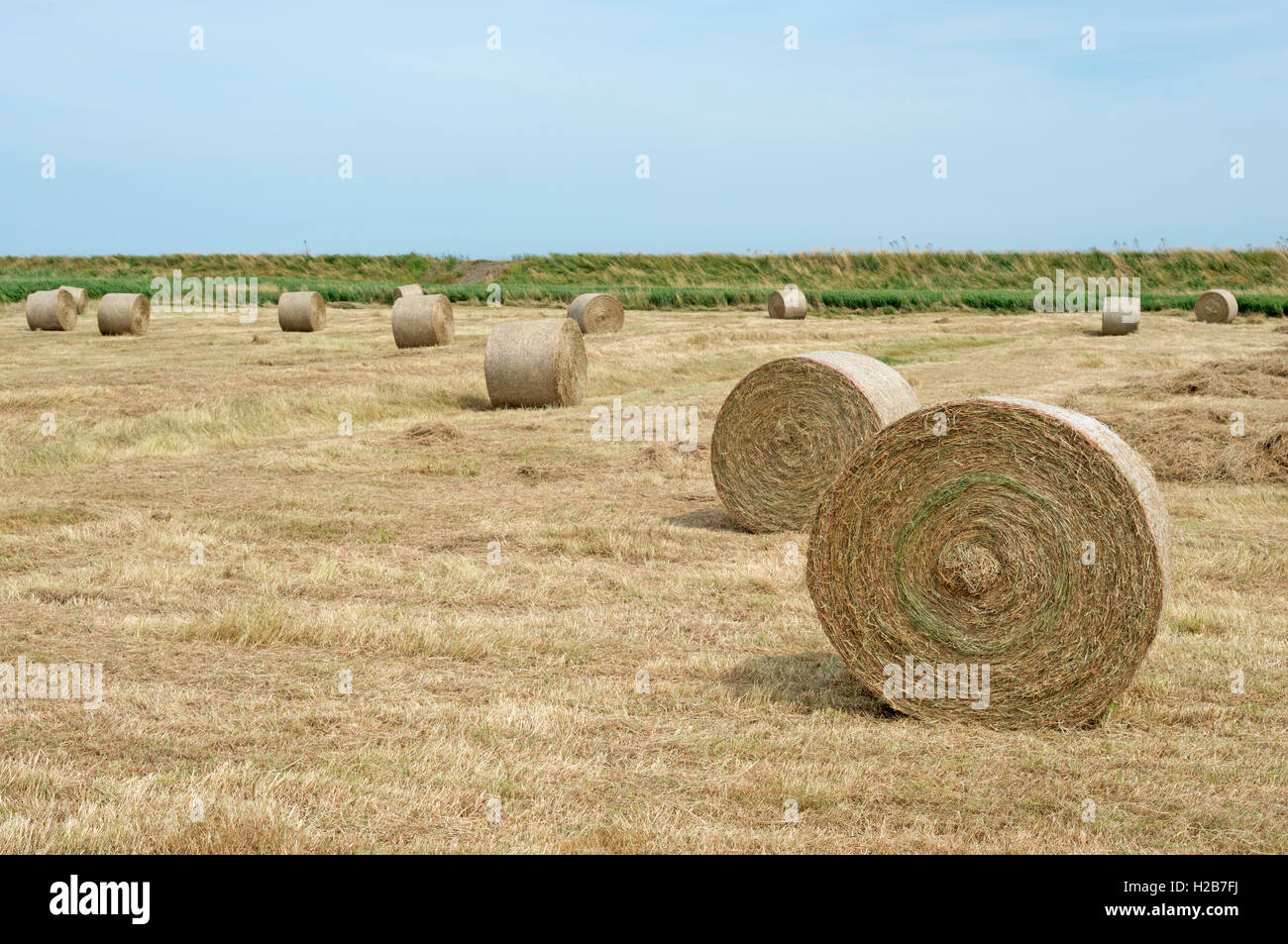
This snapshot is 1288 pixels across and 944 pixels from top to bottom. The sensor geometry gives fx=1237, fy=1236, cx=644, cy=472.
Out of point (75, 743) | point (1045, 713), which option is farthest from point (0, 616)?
point (1045, 713)

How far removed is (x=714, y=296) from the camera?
44.7 meters

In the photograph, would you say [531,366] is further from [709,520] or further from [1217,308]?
[1217,308]

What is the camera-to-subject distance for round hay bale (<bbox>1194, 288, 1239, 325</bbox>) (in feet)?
114

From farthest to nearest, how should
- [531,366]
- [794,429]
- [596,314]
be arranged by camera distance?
[596,314], [531,366], [794,429]

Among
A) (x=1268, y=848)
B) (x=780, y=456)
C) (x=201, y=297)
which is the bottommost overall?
(x=1268, y=848)

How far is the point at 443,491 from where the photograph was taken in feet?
41.1

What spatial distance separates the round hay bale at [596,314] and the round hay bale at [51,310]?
528 inches

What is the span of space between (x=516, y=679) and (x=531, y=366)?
39.0ft

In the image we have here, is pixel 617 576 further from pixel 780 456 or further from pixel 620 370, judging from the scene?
pixel 620 370

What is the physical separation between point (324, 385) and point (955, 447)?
1403cm

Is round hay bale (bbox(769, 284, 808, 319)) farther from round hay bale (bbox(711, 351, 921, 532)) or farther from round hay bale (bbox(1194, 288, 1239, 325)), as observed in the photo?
round hay bale (bbox(711, 351, 921, 532))

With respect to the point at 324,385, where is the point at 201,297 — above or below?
above

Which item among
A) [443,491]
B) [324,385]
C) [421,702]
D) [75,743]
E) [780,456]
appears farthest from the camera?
[324,385]

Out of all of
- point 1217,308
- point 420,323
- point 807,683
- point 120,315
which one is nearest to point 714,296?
point 1217,308
